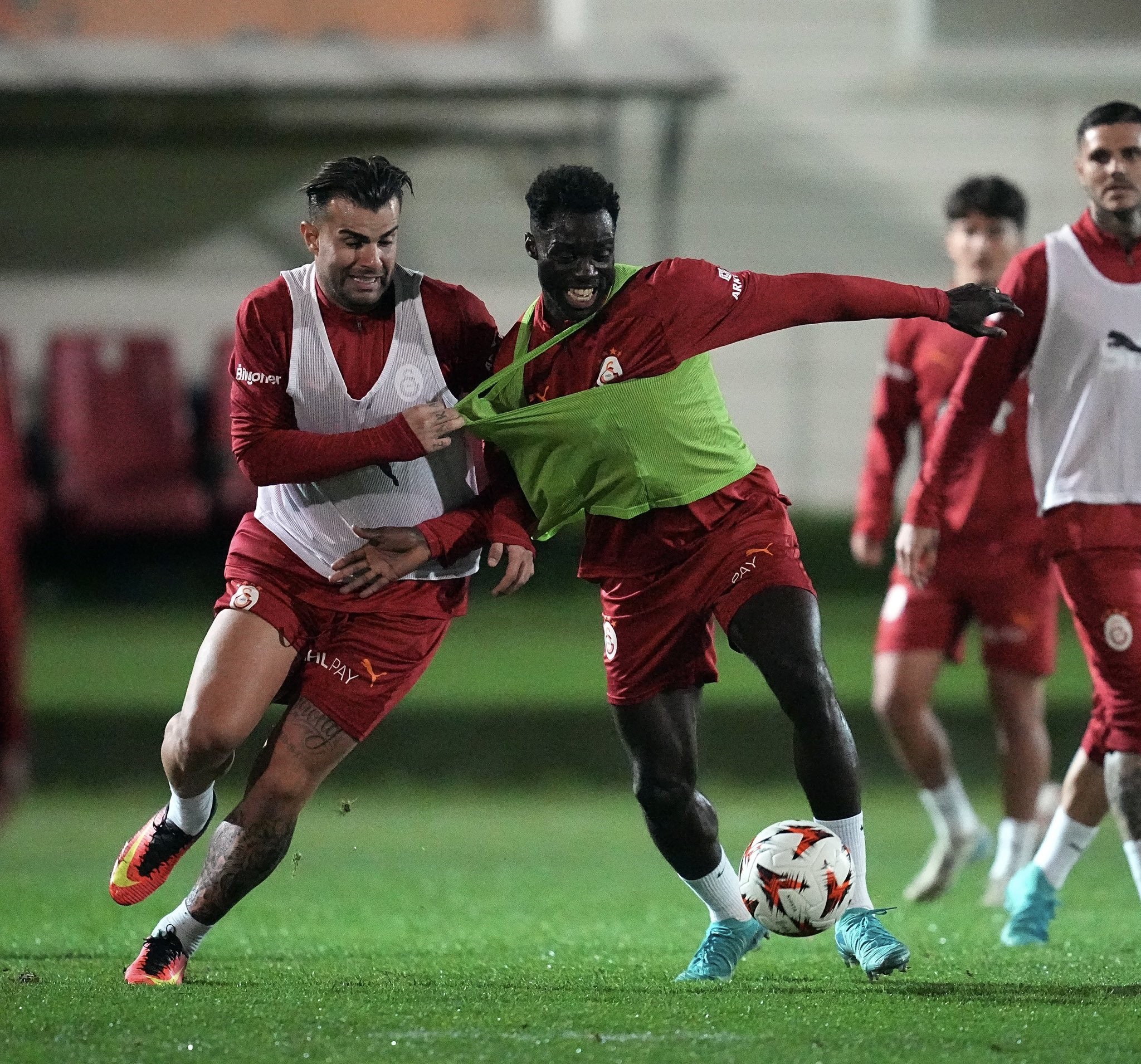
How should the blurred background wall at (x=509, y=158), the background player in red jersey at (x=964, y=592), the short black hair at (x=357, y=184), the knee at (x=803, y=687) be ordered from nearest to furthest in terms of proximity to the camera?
the knee at (x=803, y=687) → the short black hair at (x=357, y=184) → the background player in red jersey at (x=964, y=592) → the blurred background wall at (x=509, y=158)

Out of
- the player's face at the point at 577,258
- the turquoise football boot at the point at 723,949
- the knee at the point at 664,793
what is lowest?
the turquoise football boot at the point at 723,949

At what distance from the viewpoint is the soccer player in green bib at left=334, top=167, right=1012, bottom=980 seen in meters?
5.13

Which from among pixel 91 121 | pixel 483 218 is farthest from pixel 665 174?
Result: pixel 91 121

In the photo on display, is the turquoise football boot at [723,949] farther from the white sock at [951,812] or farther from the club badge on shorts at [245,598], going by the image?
the white sock at [951,812]

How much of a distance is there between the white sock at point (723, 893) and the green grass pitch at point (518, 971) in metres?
0.18

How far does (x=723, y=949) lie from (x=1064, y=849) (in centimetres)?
148

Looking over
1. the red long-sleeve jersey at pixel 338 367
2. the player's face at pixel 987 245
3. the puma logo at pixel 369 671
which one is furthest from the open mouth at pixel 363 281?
the player's face at pixel 987 245

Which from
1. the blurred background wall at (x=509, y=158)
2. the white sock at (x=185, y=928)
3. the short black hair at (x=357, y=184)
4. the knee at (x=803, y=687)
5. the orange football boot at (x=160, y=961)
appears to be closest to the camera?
the knee at (x=803, y=687)

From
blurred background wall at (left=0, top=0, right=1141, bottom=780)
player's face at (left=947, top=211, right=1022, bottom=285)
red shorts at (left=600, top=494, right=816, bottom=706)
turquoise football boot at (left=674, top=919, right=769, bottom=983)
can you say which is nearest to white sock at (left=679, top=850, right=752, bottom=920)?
turquoise football boot at (left=674, top=919, right=769, bottom=983)

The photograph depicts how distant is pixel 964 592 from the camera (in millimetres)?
7754

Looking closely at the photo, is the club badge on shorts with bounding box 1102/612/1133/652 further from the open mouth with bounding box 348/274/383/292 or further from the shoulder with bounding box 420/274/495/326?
the open mouth with bounding box 348/274/383/292

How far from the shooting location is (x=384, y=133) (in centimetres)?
1734

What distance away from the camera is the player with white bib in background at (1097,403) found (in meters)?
5.61

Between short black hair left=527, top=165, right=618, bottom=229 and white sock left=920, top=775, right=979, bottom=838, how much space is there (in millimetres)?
3608
